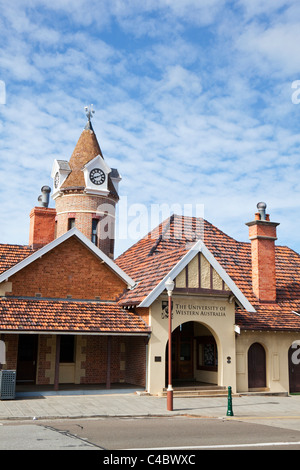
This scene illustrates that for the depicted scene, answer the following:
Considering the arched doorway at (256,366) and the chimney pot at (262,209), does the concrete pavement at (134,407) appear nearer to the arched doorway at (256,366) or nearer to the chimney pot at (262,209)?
the arched doorway at (256,366)

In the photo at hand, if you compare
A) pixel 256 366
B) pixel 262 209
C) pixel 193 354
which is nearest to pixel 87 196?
pixel 262 209

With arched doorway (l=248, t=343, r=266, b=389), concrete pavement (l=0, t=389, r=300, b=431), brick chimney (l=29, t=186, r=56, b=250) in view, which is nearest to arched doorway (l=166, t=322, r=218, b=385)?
arched doorway (l=248, t=343, r=266, b=389)

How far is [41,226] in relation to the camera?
24656 mm

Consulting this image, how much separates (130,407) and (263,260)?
1060 centimetres

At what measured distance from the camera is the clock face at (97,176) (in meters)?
31.2

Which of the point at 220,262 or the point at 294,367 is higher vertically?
the point at 220,262

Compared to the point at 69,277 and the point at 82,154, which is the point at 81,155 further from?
the point at 69,277

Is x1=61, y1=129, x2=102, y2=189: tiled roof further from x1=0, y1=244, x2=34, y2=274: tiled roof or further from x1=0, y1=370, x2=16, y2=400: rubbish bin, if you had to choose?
x1=0, y1=370, x2=16, y2=400: rubbish bin

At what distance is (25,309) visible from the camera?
20.0 meters

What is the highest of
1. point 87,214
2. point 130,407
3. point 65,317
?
point 87,214
